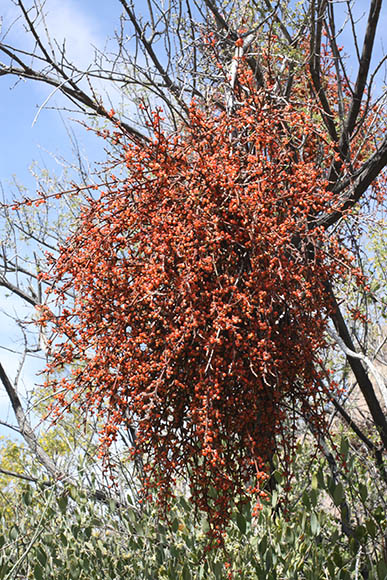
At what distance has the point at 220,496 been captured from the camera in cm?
231

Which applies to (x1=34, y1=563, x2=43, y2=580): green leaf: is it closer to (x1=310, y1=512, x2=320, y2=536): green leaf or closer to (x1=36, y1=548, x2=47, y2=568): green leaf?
(x1=36, y1=548, x2=47, y2=568): green leaf

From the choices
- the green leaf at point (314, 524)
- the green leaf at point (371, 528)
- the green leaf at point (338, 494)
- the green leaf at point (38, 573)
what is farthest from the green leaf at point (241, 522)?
the green leaf at point (38, 573)

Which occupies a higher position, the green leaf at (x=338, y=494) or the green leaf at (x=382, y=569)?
the green leaf at (x=338, y=494)

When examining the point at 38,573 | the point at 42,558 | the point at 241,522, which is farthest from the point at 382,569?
the point at 42,558

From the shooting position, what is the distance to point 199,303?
2279mm

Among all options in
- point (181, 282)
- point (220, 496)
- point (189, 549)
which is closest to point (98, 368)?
point (181, 282)

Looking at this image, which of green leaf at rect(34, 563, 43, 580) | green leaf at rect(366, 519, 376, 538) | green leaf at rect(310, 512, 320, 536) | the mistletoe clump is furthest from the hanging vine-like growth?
green leaf at rect(34, 563, 43, 580)

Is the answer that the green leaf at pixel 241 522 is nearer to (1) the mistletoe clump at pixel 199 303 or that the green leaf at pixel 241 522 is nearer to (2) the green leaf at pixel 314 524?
(1) the mistletoe clump at pixel 199 303

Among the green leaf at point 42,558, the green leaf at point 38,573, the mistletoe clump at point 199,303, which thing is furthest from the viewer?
the green leaf at point 42,558

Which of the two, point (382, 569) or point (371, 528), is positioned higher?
point (371, 528)

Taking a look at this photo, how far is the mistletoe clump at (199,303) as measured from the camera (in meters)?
2.27

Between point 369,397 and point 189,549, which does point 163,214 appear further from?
point 369,397

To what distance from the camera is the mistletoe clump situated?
227 centimetres

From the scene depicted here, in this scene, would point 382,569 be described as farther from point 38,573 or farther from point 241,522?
point 38,573
